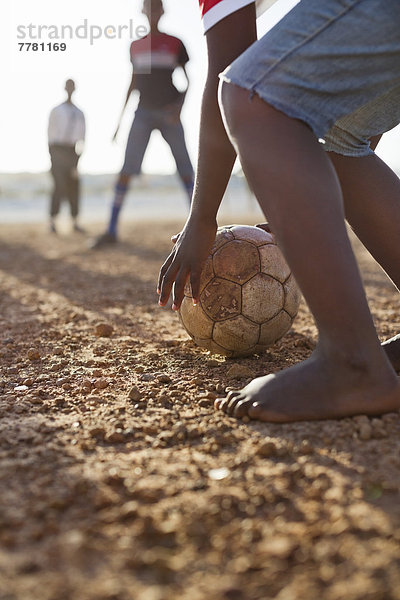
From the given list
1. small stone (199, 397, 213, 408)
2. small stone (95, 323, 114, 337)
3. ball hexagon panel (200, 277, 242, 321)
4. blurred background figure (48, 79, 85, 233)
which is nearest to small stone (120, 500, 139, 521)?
small stone (199, 397, 213, 408)

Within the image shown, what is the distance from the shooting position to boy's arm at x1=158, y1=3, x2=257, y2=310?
169 cm

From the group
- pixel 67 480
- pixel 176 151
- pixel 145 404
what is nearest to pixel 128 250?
pixel 176 151

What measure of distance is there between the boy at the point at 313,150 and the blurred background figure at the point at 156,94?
15.2 ft

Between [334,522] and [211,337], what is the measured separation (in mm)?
1245

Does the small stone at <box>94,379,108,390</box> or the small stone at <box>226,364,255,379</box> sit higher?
the small stone at <box>226,364,255,379</box>

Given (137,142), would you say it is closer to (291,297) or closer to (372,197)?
(291,297)

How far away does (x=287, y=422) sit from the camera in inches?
64.5

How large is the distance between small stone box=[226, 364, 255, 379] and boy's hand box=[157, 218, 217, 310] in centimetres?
35

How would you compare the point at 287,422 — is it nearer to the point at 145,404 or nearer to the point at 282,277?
the point at 145,404

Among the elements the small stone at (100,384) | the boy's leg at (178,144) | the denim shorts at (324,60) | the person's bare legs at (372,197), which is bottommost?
the small stone at (100,384)

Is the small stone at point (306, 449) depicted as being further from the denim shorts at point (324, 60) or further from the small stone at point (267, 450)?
the denim shorts at point (324, 60)

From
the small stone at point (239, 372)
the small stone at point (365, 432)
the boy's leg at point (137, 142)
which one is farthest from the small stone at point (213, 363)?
the boy's leg at point (137, 142)

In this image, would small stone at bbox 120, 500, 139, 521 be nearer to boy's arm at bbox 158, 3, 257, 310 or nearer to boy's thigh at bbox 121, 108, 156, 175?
boy's arm at bbox 158, 3, 257, 310

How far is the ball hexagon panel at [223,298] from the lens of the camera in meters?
2.29
